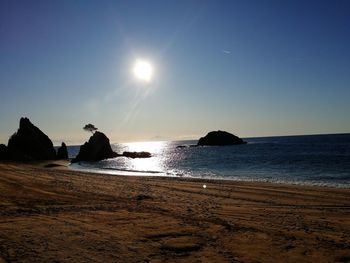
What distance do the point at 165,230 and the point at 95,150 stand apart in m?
95.2

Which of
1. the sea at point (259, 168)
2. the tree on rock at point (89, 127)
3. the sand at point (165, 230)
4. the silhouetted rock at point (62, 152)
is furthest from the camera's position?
the tree on rock at point (89, 127)

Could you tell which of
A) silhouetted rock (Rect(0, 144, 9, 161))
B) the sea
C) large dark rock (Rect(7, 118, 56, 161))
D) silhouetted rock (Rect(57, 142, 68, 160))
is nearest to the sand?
the sea

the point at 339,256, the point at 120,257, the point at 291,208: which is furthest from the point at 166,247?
the point at 291,208

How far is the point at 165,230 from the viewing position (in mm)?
12930

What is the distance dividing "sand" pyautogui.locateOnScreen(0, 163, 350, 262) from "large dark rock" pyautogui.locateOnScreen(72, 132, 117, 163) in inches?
3266

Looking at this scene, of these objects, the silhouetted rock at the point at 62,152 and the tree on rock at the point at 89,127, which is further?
the tree on rock at the point at 89,127

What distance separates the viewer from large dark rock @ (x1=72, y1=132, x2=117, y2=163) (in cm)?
10306

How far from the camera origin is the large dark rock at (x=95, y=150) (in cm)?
10306

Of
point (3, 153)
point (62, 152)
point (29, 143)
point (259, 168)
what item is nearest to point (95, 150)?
point (62, 152)

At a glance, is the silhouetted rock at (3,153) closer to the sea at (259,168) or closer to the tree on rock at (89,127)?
the sea at (259,168)

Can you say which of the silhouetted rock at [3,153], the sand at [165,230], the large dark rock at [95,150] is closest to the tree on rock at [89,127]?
the large dark rock at [95,150]

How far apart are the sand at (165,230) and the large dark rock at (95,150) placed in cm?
8295

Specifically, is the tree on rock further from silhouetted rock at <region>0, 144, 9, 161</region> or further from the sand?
the sand

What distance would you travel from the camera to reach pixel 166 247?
426 inches
